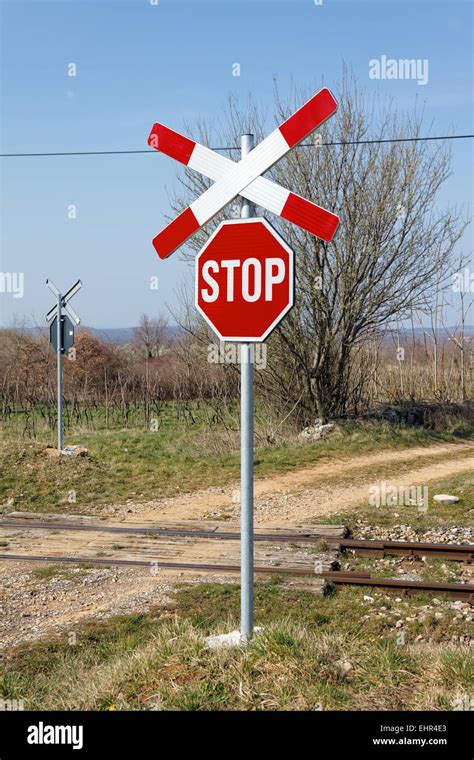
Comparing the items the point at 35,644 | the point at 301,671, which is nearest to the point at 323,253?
the point at 35,644

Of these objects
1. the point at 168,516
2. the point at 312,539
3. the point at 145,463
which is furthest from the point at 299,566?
the point at 145,463

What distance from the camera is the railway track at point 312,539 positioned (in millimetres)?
8195

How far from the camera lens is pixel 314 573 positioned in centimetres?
757

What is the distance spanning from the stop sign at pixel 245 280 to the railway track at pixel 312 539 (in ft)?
16.6

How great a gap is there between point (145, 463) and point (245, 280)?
35.0 ft

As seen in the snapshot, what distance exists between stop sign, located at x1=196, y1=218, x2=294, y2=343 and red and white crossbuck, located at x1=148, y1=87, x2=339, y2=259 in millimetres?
183

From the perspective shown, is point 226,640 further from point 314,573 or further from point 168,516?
point 168,516

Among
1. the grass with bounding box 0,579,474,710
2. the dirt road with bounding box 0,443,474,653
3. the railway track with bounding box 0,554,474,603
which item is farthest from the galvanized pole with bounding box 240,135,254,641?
the railway track with bounding box 0,554,474,603

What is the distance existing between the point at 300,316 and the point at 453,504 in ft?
26.2

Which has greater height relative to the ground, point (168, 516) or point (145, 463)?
point (145, 463)

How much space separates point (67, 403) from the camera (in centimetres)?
2427

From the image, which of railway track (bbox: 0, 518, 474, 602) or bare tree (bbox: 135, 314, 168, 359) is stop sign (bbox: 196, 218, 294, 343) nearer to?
railway track (bbox: 0, 518, 474, 602)
